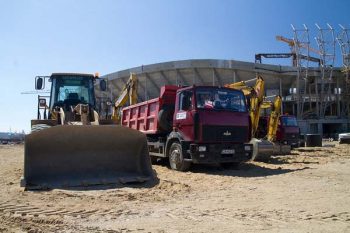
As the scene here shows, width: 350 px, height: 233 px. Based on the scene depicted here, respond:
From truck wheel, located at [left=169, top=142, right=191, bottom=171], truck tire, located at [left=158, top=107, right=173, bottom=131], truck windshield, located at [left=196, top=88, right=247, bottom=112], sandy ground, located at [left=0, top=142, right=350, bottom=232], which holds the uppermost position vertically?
truck windshield, located at [left=196, top=88, right=247, bottom=112]

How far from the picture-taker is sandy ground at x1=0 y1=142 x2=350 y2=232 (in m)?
5.48

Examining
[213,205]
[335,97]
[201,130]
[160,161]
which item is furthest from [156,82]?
[213,205]

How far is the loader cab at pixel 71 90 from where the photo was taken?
41.3ft

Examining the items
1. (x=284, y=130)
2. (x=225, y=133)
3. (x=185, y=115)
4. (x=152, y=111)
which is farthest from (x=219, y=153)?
(x=284, y=130)

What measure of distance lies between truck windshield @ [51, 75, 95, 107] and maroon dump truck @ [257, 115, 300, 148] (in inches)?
437

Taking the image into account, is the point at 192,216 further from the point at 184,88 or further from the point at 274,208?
the point at 184,88

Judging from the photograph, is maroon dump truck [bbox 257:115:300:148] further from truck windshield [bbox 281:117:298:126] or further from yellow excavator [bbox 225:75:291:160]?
yellow excavator [bbox 225:75:291:160]

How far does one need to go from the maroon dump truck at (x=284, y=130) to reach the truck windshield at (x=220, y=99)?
29.7 feet

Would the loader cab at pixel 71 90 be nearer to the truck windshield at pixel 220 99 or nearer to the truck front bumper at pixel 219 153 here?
the truck windshield at pixel 220 99

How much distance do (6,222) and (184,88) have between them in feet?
25.0

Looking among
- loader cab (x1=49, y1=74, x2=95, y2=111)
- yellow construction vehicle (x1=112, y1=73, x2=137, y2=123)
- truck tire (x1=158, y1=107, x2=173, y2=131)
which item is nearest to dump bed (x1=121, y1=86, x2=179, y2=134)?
truck tire (x1=158, y1=107, x2=173, y2=131)

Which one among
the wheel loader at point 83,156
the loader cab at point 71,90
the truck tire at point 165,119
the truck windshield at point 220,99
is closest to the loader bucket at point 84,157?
the wheel loader at point 83,156

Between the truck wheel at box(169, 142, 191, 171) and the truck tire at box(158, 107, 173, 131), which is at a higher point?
the truck tire at box(158, 107, 173, 131)

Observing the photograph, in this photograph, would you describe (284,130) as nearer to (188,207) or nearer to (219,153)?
(219,153)
